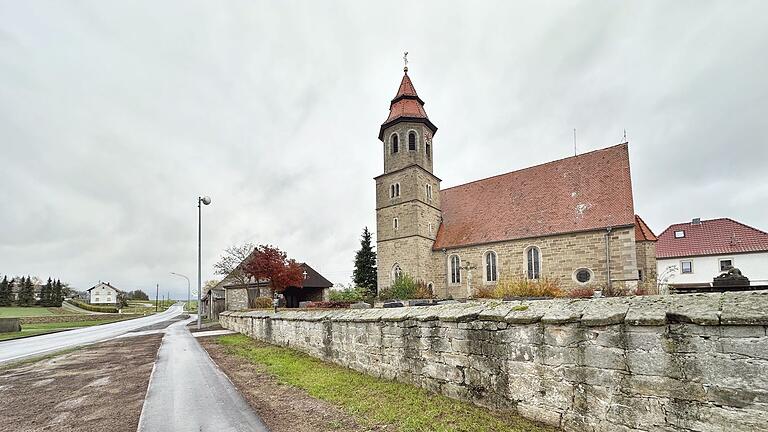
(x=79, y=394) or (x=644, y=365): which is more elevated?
(x=644, y=365)

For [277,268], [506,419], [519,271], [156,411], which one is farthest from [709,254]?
[156,411]

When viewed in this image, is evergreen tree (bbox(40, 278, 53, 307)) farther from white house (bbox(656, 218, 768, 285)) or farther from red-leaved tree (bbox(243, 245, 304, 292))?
white house (bbox(656, 218, 768, 285))

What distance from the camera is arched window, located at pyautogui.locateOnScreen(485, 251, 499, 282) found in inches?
966

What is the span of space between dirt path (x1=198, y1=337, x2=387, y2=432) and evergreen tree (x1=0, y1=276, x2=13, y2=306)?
267ft

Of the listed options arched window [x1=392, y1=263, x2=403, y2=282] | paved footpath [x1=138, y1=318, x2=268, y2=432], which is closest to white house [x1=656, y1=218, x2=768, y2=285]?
arched window [x1=392, y1=263, x2=403, y2=282]

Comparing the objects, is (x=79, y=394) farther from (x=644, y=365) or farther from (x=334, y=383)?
(x=644, y=365)

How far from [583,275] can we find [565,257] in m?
1.37

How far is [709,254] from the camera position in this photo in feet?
104

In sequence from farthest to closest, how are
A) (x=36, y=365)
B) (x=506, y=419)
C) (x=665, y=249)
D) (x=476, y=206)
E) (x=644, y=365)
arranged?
(x=665, y=249), (x=476, y=206), (x=36, y=365), (x=506, y=419), (x=644, y=365)

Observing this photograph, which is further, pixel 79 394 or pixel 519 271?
pixel 519 271

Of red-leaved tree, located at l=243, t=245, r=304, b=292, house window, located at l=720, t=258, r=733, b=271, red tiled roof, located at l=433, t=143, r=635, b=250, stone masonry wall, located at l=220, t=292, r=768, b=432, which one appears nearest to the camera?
stone masonry wall, located at l=220, t=292, r=768, b=432

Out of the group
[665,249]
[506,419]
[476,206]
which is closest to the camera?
[506,419]

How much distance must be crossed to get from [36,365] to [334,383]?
10.3 m

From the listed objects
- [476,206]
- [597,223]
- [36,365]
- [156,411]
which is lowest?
Result: [36,365]
